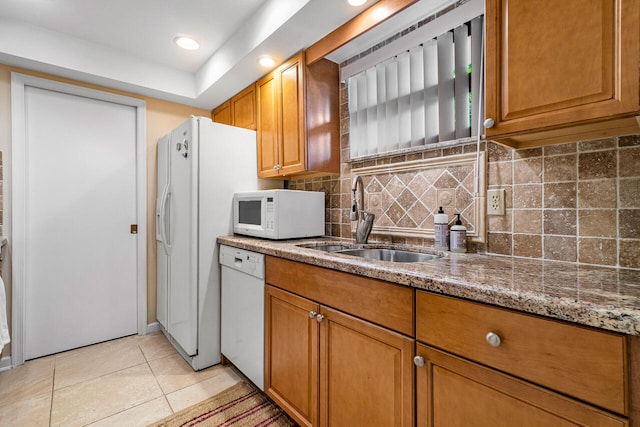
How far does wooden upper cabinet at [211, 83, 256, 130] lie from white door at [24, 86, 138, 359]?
799 millimetres

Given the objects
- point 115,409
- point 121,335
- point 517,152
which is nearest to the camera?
point 517,152

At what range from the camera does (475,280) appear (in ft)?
2.74

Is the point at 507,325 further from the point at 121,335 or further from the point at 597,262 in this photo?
the point at 121,335

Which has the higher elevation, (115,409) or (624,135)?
(624,135)

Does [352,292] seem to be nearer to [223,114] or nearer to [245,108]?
[245,108]

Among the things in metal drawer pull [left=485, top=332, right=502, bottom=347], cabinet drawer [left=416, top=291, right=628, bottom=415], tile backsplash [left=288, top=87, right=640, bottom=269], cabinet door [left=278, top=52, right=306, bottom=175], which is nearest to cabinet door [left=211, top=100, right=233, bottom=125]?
cabinet door [left=278, top=52, right=306, bottom=175]

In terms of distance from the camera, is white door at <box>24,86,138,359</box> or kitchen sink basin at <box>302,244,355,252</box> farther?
white door at <box>24,86,138,359</box>

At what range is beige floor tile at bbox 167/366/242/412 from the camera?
1.74 meters

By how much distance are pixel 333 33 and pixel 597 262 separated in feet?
5.64

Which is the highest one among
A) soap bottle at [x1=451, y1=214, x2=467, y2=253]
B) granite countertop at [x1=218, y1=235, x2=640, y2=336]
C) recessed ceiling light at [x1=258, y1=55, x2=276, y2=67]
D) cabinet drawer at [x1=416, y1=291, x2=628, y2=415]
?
recessed ceiling light at [x1=258, y1=55, x2=276, y2=67]

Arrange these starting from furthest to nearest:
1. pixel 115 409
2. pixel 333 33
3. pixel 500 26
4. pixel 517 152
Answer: pixel 333 33 < pixel 115 409 < pixel 517 152 < pixel 500 26

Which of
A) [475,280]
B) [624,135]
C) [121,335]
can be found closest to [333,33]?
[624,135]

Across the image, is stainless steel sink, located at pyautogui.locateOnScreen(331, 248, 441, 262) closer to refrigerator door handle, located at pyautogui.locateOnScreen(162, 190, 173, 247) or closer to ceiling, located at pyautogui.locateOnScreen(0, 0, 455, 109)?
ceiling, located at pyautogui.locateOnScreen(0, 0, 455, 109)

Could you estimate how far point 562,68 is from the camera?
906 mm
